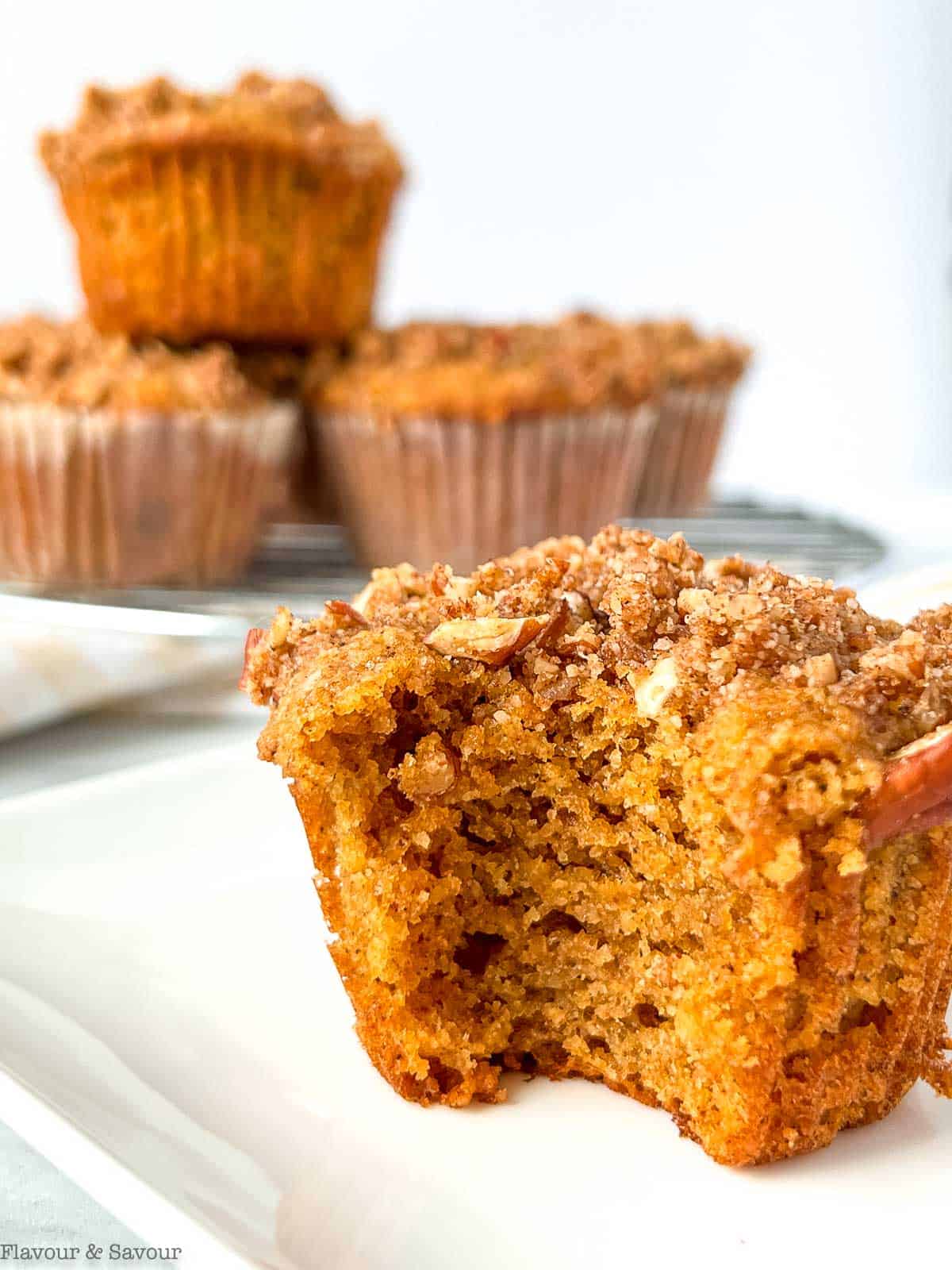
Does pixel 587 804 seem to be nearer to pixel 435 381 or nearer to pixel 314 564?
→ pixel 435 381

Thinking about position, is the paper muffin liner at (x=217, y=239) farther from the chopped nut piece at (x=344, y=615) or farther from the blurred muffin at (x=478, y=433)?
the chopped nut piece at (x=344, y=615)

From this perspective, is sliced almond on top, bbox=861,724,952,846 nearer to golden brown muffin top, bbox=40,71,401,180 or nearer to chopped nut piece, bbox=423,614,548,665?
chopped nut piece, bbox=423,614,548,665

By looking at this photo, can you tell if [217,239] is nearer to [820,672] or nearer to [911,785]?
[820,672]

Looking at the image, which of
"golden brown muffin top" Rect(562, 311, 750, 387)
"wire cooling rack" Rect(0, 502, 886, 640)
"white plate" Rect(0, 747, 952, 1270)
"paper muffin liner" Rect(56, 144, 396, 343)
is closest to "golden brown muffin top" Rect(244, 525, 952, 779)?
"white plate" Rect(0, 747, 952, 1270)

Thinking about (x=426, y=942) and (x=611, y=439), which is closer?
(x=426, y=942)

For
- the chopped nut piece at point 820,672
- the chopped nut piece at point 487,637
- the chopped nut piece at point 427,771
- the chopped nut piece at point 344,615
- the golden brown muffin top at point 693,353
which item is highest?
the chopped nut piece at point 820,672

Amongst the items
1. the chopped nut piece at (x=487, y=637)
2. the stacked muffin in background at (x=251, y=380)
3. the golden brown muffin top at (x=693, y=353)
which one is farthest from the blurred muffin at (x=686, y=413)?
the chopped nut piece at (x=487, y=637)

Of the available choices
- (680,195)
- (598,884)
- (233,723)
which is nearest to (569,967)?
(598,884)
